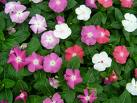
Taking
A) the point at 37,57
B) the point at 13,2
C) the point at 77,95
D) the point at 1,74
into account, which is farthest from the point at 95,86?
the point at 13,2

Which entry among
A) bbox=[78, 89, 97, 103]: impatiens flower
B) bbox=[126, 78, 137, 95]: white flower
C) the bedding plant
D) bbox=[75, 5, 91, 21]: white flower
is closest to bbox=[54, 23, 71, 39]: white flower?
the bedding plant

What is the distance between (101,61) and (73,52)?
0.58ft

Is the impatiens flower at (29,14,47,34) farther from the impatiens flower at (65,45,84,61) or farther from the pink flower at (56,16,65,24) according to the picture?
the impatiens flower at (65,45,84,61)

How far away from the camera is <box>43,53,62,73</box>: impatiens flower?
265cm

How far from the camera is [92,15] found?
296cm

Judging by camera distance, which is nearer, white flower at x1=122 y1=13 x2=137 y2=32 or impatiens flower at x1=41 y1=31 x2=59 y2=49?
impatiens flower at x1=41 y1=31 x2=59 y2=49

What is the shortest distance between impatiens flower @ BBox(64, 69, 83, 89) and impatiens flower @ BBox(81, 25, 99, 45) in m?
0.22

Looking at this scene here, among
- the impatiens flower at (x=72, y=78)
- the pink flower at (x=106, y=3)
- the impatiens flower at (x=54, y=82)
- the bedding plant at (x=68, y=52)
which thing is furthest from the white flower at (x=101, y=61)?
the pink flower at (x=106, y=3)

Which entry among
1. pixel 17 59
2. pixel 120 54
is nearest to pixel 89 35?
pixel 120 54

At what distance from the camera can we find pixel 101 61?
274 cm

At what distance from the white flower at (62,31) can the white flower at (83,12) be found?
0.11 metres

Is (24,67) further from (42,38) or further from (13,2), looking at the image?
(13,2)

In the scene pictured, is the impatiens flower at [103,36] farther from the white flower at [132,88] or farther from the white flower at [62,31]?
the white flower at [132,88]

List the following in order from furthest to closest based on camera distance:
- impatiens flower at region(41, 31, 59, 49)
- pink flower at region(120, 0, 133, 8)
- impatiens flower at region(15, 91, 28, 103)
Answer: pink flower at region(120, 0, 133, 8) → impatiens flower at region(41, 31, 59, 49) → impatiens flower at region(15, 91, 28, 103)
